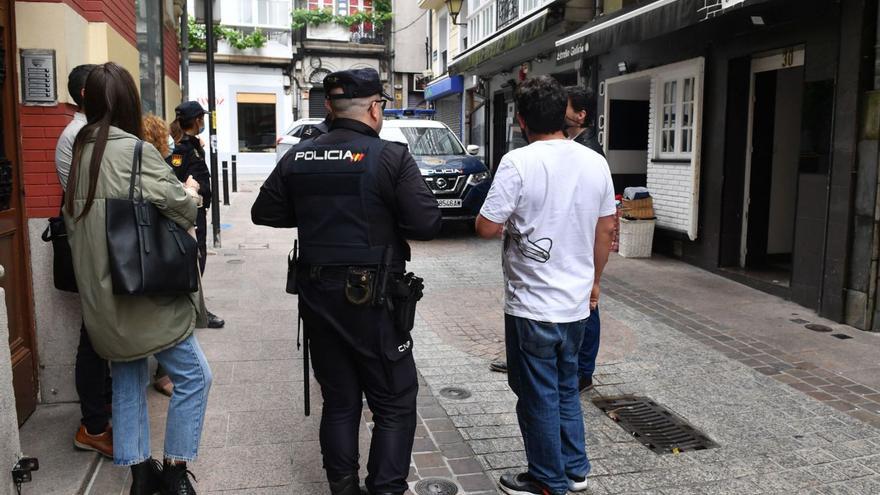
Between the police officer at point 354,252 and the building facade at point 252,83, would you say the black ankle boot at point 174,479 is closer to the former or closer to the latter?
the police officer at point 354,252

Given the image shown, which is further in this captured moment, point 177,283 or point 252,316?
point 252,316

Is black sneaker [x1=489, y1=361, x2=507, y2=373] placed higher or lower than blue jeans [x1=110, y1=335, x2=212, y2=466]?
lower

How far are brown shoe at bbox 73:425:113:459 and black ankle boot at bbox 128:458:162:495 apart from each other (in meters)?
0.42

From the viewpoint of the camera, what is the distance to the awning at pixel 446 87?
20.2 metres

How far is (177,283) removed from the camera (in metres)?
2.96

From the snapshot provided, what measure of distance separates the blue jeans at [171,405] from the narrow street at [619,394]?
34cm

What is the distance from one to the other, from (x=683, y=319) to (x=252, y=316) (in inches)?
153

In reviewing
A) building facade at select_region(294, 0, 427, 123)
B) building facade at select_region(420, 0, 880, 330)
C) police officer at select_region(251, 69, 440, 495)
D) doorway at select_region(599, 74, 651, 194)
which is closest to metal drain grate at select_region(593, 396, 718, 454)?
police officer at select_region(251, 69, 440, 495)

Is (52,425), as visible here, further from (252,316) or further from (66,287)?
(252,316)

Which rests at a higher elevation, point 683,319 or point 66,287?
point 66,287

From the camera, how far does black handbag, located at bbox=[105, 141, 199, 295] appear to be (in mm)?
2857

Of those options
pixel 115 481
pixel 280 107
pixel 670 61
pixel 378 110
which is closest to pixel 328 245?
pixel 378 110

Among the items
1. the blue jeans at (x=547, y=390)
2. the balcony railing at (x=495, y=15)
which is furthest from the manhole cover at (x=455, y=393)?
the balcony railing at (x=495, y=15)

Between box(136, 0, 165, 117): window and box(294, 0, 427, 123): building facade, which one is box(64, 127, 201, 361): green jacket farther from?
box(294, 0, 427, 123): building facade
